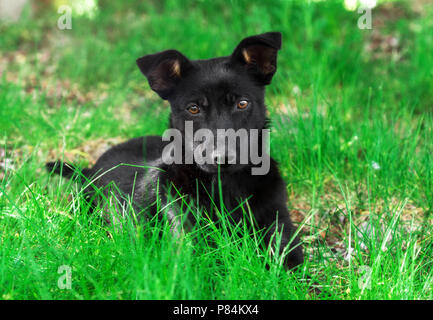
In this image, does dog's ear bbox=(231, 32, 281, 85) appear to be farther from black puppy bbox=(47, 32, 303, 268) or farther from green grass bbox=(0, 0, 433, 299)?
green grass bbox=(0, 0, 433, 299)

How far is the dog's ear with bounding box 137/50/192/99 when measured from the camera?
3.33m

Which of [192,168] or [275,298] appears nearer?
[275,298]

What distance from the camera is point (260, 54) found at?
348 centimetres

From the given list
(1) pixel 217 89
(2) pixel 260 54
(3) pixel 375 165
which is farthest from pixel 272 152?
(1) pixel 217 89

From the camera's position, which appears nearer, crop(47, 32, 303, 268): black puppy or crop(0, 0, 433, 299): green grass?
crop(0, 0, 433, 299): green grass

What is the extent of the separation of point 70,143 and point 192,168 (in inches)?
83.9

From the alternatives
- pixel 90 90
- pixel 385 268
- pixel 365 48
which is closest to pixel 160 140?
pixel 385 268

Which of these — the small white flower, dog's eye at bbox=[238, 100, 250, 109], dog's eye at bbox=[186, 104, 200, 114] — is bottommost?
the small white flower

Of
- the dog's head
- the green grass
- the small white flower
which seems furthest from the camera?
the small white flower

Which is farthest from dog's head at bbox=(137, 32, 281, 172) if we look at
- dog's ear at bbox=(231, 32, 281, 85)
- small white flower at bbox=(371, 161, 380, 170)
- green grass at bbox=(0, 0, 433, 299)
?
small white flower at bbox=(371, 161, 380, 170)

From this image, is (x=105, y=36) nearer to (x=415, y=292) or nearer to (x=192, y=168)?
(x=192, y=168)

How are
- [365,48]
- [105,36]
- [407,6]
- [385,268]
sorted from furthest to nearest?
[407,6] < [105,36] < [365,48] < [385,268]

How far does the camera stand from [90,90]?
7.34 meters

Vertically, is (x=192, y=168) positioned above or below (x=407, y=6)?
below
